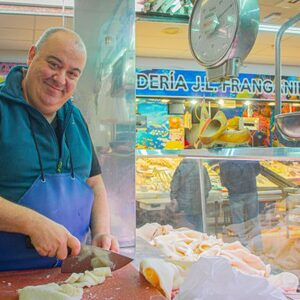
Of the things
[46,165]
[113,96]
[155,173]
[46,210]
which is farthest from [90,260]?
[155,173]

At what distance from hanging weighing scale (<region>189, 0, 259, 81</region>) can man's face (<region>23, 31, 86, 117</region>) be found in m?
0.70

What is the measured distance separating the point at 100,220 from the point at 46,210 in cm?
30

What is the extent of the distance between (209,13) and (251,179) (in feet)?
3.73

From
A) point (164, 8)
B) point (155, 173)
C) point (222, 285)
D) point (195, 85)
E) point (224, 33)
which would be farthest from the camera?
point (195, 85)

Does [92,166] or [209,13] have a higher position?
[209,13]

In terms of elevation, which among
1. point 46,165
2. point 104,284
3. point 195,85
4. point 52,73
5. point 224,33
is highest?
point 195,85

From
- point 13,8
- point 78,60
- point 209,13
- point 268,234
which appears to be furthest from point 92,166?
point 13,8

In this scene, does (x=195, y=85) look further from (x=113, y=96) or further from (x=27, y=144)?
(x=27, y=144)

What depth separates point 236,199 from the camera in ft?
8.84

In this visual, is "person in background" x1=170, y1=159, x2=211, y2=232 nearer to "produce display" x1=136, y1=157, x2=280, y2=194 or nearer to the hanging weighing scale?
"produce display" x1=136, y1=157, x2=280, y2=194

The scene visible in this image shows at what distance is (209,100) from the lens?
7.57m

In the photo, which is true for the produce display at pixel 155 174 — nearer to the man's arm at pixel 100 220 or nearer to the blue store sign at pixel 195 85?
the man's arm at pixel 100 220

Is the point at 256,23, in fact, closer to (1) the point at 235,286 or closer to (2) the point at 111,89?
(2) the point at 111,89

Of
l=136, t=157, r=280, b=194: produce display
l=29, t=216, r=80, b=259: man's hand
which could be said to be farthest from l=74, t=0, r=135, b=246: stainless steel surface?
l=136, t=157, r=280, b=194: produce display
